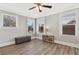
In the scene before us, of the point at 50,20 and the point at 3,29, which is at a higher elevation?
the point at 50,20

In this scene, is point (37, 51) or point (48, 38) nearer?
point (37, 51)

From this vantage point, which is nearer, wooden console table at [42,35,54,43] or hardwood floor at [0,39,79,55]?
hardwood floor at [0,39,79,55]

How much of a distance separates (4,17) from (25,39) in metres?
2.08

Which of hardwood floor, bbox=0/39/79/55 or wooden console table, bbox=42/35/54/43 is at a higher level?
wooden console table, bbox=42/35/54/43

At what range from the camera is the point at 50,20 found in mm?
4680

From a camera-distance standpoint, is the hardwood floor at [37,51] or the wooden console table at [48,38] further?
the wooden console table at [48,38]

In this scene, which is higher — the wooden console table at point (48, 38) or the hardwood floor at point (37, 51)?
the wooden console table at point (48, 38)

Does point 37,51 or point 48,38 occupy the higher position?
point 48,38
